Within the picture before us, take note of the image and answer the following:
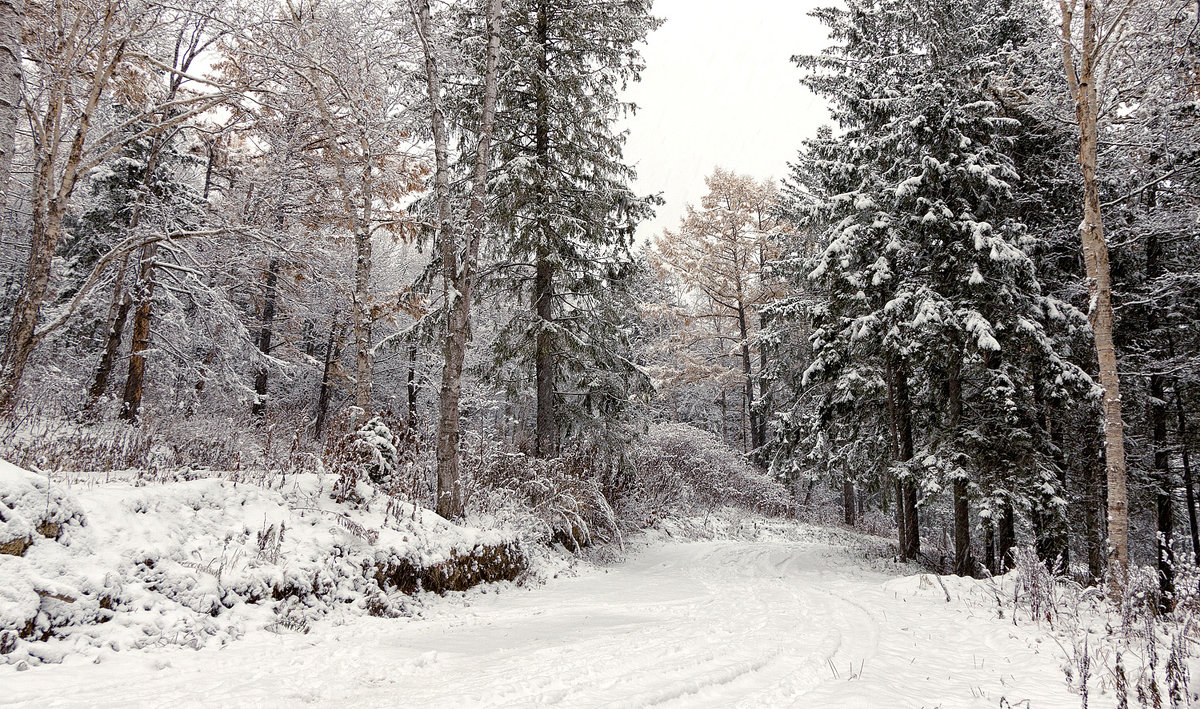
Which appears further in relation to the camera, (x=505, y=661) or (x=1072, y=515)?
(x=1072, y=515)

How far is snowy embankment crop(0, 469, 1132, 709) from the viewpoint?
3.31 meters

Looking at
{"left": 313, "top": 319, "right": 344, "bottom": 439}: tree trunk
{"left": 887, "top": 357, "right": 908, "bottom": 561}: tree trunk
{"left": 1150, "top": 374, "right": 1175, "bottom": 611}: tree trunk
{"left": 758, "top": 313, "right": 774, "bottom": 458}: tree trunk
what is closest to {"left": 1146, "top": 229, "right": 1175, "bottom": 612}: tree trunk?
{"left": 1150, "top": 374, "right": 1175, "bottom": 611}: tree trunk

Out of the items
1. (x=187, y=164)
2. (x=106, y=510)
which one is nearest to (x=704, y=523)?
(x=106, y=510)

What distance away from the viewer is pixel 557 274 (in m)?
11.8

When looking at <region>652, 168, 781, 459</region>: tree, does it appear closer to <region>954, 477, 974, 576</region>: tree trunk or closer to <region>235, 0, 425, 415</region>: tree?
<region>954, 477, 974, 576</region>: tree trunk

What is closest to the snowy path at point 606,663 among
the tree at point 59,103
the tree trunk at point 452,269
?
the tree trunk at point 452,269

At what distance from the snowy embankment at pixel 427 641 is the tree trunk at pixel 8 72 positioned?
2167 millimetres

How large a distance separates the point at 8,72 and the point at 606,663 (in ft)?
17.8

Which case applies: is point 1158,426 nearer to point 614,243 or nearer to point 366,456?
point 614,243

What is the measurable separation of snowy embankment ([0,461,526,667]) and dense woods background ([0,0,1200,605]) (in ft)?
4.93

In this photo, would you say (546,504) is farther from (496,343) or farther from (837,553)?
(837,553)

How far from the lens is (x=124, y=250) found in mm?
6680

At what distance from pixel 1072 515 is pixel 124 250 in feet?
58.4

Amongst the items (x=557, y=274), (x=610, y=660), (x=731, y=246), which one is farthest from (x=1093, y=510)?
(x=731, y=246)
